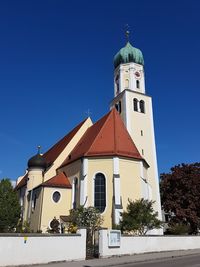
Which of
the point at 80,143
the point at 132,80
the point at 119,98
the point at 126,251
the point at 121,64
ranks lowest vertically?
the point at 126,251

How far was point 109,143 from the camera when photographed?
96.1ft

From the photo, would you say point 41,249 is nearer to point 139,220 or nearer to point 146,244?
point 146,244

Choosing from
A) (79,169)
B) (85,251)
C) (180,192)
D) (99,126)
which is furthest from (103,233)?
(180,192)

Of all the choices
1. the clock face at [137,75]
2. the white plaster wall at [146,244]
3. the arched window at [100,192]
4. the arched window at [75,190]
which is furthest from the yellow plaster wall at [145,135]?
the white plaster wall at [146,244]

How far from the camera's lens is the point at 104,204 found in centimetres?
2678

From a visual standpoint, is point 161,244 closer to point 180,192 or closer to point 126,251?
point 126,251

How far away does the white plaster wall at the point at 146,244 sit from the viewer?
17.6 meters

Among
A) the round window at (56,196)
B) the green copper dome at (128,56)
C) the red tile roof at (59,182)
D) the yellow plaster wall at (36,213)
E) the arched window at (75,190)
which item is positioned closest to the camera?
the yellow plaster wall at (36,213)

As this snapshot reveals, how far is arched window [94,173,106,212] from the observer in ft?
88.2

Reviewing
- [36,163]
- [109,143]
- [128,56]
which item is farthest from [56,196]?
[128,56]

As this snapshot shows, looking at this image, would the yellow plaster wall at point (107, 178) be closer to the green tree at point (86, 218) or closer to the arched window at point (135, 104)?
the green tree at point (86, 218)

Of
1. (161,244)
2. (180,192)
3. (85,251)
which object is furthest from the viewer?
(180,192)

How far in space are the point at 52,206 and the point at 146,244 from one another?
1132 cm

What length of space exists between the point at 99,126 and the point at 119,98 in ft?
24.6
